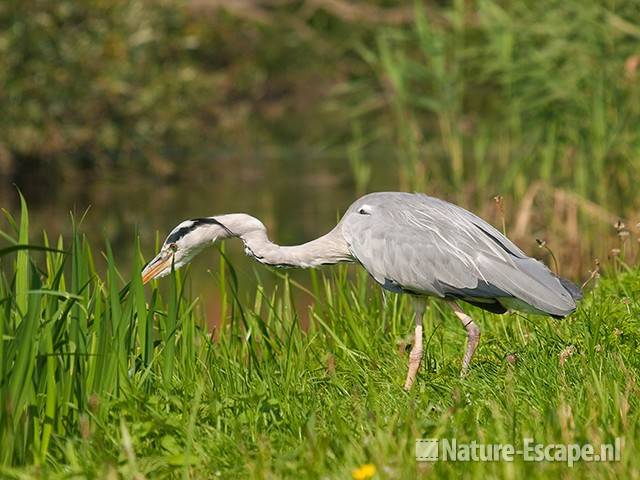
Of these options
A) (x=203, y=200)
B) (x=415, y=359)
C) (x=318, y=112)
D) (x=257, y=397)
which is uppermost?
(x=318, y=112)

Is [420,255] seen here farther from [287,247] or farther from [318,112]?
[318,112]

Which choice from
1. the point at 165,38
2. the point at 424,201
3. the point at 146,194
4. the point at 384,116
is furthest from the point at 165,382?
the point at 384,116

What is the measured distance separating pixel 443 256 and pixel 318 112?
59.8ft

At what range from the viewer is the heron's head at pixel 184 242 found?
5.16m

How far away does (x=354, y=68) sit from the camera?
21891 millimetres

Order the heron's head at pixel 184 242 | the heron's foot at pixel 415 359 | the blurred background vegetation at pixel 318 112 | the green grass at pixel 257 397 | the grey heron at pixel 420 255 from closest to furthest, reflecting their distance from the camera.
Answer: the green grass at pixel 257 397 → the heron's foot at pixel 415 359 → the grey heron at pixel 420 255 → the heron's head at pixel 184 242 → the blurred background vegetation at pixel 318 112

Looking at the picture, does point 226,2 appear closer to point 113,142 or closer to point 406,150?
point 113,142

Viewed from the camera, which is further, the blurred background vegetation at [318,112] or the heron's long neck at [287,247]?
the blurred background vegetation at [318,112]

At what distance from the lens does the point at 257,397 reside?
398 cm

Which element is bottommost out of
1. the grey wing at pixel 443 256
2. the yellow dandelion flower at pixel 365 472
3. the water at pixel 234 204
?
the yellow dandelion flower at pixel 365 472

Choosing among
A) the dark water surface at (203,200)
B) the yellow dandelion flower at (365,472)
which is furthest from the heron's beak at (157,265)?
the dark water surface at (203,200)

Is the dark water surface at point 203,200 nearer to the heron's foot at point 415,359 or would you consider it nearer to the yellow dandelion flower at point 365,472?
the heron's foot at point 415,359

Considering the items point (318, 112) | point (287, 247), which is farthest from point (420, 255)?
point (318, 112)

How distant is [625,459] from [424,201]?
80.7 inches
